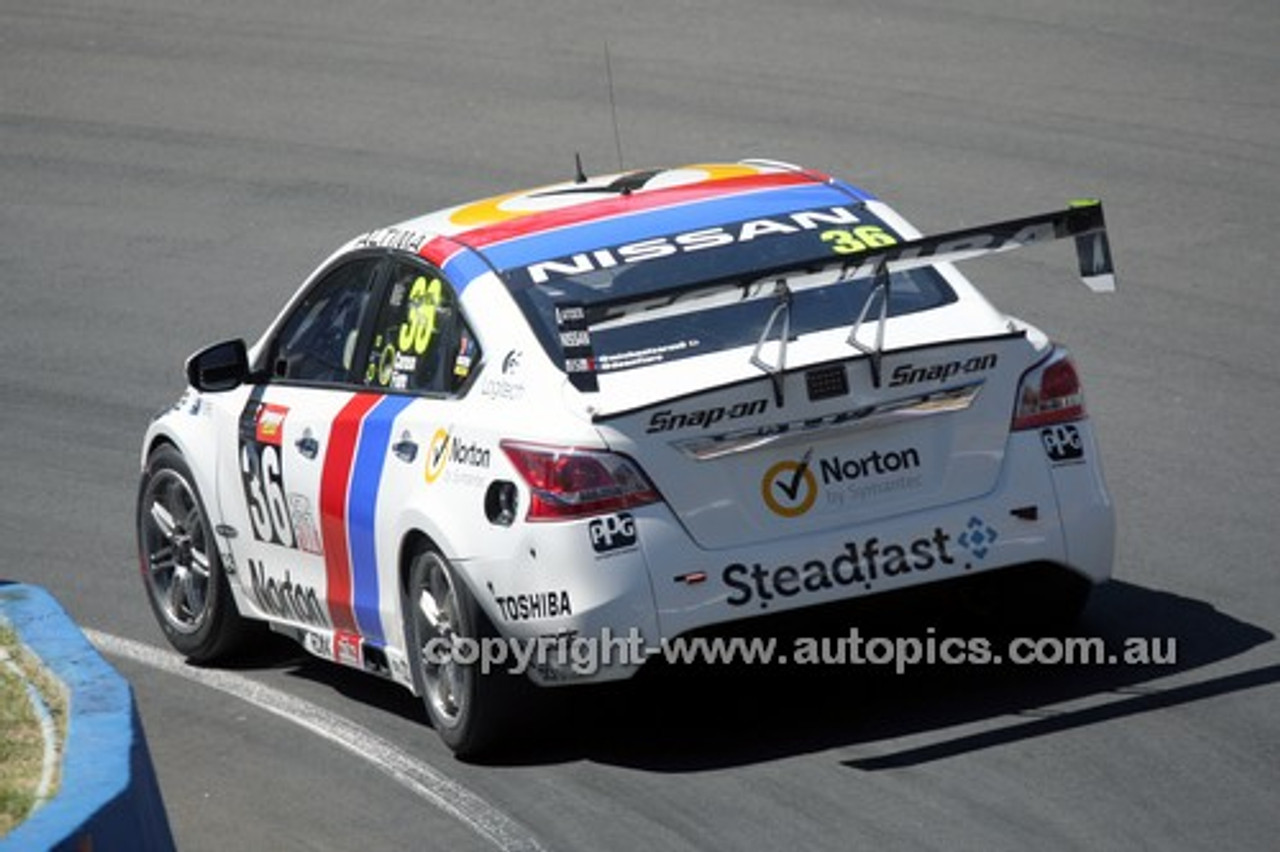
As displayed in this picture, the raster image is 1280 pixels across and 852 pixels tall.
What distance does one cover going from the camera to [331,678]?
33.3 ft

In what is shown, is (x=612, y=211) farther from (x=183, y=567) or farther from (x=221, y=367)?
(x=183, y=567)

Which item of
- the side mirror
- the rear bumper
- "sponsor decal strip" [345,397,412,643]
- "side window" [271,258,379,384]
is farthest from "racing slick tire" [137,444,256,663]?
the rear bumper

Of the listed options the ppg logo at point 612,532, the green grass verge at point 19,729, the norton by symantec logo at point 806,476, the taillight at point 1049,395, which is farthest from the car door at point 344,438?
the taillight at point 1049,395

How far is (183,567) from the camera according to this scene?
10578mm

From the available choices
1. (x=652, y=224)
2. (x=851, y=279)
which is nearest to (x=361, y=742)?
(x=652, y=224)

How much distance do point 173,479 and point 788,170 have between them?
2.59m

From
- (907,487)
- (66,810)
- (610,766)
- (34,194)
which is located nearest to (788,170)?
(907,487)

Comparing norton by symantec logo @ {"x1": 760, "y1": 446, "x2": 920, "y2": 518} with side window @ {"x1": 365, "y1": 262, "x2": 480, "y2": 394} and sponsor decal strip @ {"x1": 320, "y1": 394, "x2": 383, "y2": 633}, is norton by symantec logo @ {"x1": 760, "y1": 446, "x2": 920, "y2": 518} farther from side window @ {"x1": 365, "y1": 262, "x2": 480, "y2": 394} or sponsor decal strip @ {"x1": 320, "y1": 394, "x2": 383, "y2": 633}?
sponsor decal strip @ {"x1": 320, "y1": 394, "x2": 383, "y2": 633}

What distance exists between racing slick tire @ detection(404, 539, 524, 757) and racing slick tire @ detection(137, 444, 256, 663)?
1.54 meters

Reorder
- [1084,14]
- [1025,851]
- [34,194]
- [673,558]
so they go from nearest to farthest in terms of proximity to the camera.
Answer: [1025,851], [673,558], [34,194], [1084,14]

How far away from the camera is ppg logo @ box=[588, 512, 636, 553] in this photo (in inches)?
322

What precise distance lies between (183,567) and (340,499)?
1.51 m

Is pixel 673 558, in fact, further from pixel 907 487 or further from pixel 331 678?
pixel 331 678

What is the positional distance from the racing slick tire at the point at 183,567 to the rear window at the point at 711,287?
2.04m
